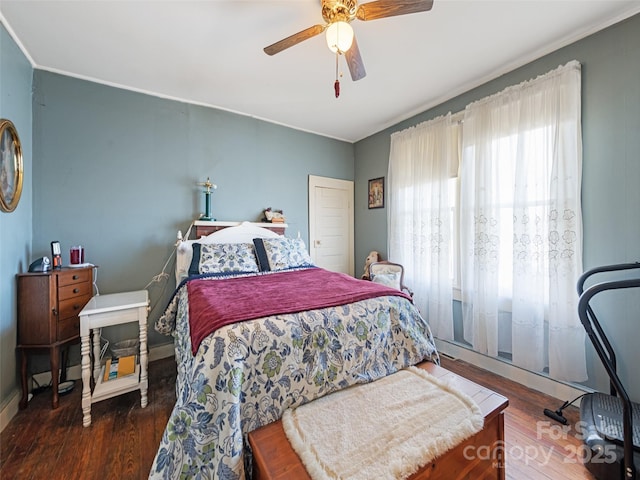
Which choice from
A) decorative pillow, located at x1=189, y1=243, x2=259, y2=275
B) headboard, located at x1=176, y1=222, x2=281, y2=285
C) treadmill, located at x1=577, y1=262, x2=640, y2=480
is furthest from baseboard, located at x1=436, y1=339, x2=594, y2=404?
headboard, located at x1=176, y1=222, x2=281, y2=285

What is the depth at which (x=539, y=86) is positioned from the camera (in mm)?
2055

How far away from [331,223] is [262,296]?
2.45m

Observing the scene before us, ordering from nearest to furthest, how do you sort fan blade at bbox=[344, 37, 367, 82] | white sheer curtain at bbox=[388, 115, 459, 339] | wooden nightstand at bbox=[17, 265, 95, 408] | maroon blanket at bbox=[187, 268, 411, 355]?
maroon blanket at bbox=[187, 268, 411, 355] < fan blade at bbox=[344, 37, 367, 82] < wooden nightstand at bbox=[17, 265, 95, 408] < white sheer curtain at bbox=[388, 115, 459, 339]

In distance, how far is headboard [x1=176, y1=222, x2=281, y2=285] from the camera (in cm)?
260

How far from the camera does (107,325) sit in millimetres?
1855

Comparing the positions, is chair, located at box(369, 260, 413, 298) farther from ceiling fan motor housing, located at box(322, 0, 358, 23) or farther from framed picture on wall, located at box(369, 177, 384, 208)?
ceiling fan motor housing, located at box(322, 0, 358, 23)

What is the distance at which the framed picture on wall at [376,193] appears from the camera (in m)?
3.70

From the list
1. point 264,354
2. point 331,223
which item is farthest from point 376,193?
point 264,354

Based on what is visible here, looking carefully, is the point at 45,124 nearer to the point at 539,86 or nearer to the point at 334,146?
the point at 334,146

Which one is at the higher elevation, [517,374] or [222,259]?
[222,259]

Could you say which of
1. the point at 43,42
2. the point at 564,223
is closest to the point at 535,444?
the point at 564,223

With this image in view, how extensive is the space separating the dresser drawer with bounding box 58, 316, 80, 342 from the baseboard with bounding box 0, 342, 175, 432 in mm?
433

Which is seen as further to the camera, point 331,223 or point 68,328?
point 331,223

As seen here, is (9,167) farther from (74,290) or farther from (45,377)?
(45,377)
